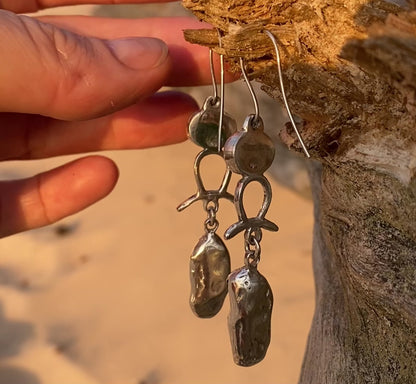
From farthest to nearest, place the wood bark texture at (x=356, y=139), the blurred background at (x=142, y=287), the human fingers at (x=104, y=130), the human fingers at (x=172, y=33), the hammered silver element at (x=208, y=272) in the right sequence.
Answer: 1. the blurred background at (x=142, y=287)
2. the human fingers at (x=104, y=130)
3. the human fingers at (x=172, y=33)
4. the hammered silver element at (x=208, y=272)
5. the wood bark texture at (x=356, y=139)

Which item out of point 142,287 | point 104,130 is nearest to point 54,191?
point 104,130

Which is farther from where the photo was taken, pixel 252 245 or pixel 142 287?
pixel 142 287

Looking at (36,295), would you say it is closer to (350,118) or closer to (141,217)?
(141,217)

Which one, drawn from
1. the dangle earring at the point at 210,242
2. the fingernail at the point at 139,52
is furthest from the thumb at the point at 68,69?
the dangle earring at the point at 210,242

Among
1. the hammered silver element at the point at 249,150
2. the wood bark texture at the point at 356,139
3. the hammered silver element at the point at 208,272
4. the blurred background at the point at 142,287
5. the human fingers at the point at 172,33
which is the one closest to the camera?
the wood bark texture at the point at 356,139

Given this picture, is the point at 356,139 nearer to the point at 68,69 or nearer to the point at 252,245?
the point at 252,245

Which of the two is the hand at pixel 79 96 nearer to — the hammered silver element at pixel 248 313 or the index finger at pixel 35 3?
the index finger at pixel 35 3
